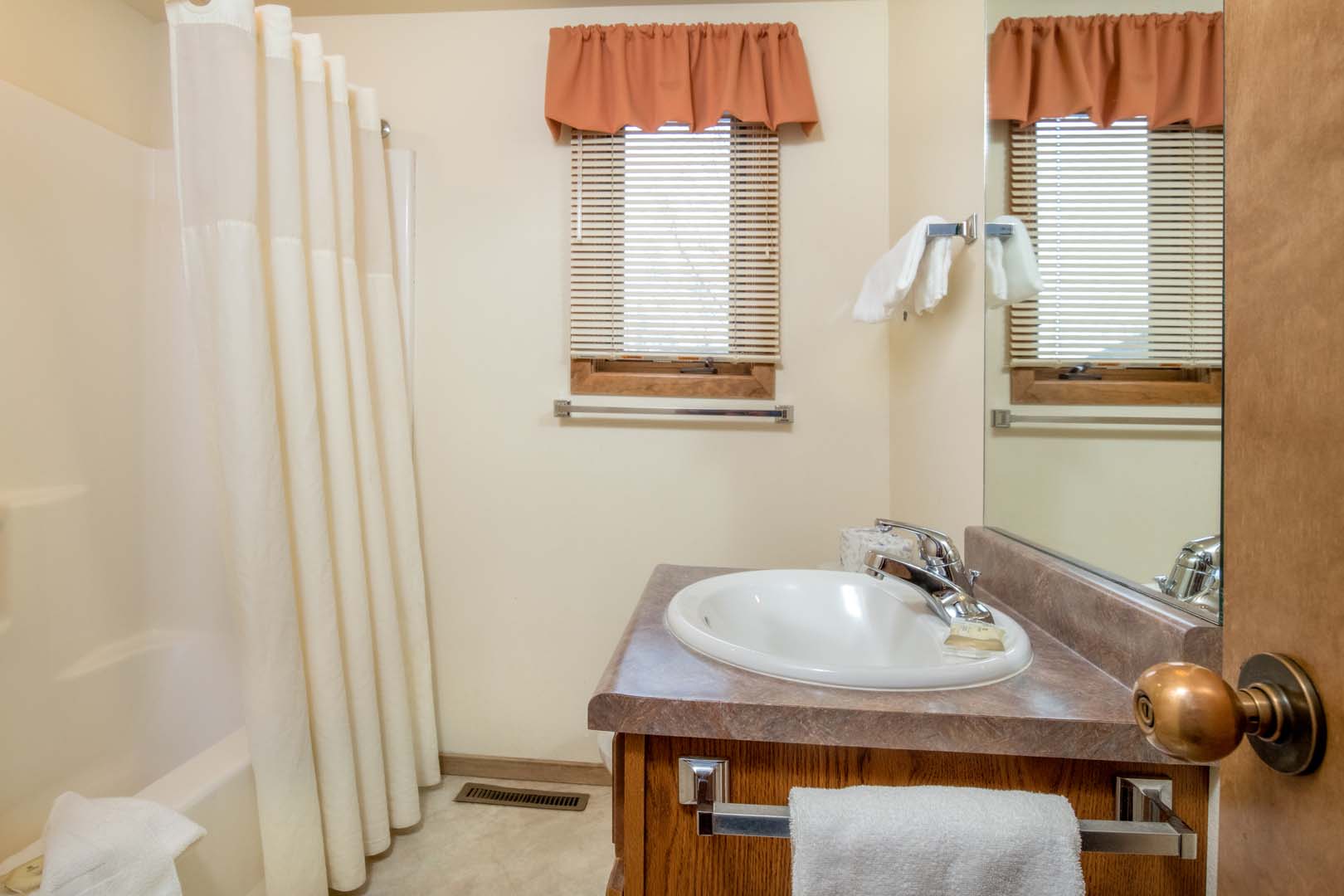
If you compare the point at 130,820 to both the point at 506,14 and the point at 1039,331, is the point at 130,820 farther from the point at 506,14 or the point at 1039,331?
the point at 506,14

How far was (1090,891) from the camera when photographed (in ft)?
2.28

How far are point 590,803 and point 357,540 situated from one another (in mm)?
973

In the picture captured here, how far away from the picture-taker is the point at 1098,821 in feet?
2.15

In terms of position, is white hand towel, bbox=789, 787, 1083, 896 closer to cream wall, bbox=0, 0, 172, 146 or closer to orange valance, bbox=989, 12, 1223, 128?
orange valance, bbox=989, 12, 1223, 128

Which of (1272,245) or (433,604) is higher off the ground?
(1272,245)

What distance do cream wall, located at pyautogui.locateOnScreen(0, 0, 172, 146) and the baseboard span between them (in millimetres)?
2059

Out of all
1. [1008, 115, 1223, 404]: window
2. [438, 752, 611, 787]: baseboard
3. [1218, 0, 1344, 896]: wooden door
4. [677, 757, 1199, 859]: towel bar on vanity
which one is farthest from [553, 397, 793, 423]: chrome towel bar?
[1218, 0, 1344, 896]: wooden door

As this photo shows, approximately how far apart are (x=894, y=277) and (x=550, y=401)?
990mm

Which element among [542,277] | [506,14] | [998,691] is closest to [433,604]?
[542,277]

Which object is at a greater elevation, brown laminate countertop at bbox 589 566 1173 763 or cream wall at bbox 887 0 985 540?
cream wall at bbox 887 0 985 540

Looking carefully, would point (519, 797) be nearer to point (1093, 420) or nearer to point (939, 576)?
point (939, 576)

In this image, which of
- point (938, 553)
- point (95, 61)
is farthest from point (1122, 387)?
point (95, 61)

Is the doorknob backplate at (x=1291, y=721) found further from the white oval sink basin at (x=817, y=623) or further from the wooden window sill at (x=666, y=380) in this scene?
the wooden window sill at (x=666, y=380)

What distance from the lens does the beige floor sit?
1.46 metres
